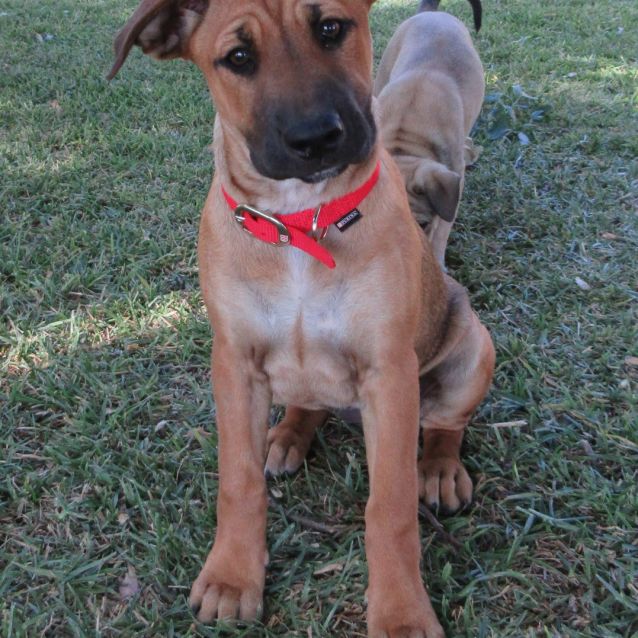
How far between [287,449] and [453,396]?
70cm

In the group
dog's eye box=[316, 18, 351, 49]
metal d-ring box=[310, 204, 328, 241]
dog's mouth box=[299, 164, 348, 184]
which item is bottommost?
metal d-ring box=[310, 204, 328, 241]

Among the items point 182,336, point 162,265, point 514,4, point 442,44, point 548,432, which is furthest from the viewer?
point 514,4

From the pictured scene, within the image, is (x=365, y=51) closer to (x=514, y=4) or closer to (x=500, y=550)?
(x=500, y=550)

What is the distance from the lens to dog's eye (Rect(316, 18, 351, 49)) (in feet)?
7.86

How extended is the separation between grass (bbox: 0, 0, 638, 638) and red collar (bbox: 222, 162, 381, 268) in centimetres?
104

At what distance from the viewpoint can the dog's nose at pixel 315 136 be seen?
7.22ft

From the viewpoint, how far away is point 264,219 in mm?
2527

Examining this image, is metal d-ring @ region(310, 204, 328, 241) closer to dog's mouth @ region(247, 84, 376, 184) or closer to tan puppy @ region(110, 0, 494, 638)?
tan puppy @ region(110, 0, 494, 638)

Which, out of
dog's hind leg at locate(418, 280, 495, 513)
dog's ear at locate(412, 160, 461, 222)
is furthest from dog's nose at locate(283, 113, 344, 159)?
dog's ear at locate(412, 160, 461, 222)

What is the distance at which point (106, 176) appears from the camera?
17.8 ft

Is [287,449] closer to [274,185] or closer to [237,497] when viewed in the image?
[237,497]

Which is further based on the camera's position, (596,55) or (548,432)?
(596,55)

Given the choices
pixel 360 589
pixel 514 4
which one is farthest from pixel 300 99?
pixel 514 4

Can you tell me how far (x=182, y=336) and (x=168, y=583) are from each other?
149 centimetres
